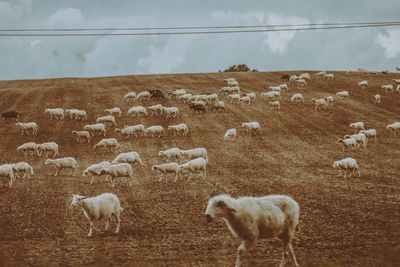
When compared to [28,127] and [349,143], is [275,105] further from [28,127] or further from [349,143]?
[28,127]

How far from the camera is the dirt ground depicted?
14.5 metres

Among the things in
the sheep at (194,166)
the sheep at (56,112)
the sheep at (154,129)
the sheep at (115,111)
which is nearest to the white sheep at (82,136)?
the sheep at (154,129)

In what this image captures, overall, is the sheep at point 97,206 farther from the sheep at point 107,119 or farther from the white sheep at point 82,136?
the sheep at point 107,119

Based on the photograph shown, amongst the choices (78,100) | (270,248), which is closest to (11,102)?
(78,100)

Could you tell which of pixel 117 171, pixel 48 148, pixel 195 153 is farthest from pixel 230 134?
pixel 117 171

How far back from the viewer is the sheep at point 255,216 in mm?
12195

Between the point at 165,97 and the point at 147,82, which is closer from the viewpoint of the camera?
the point at 165,97

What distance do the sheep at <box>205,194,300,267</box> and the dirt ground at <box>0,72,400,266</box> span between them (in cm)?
114

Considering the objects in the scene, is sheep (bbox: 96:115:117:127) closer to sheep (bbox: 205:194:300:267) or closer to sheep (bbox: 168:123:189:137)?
sheep (bbox: 168:123:189:137)

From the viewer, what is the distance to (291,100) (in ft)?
163

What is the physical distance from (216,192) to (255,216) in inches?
372

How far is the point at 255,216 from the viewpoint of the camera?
41.2 ft

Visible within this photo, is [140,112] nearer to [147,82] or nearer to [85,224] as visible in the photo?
[147,82]

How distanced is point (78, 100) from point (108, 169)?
93.9 feet
